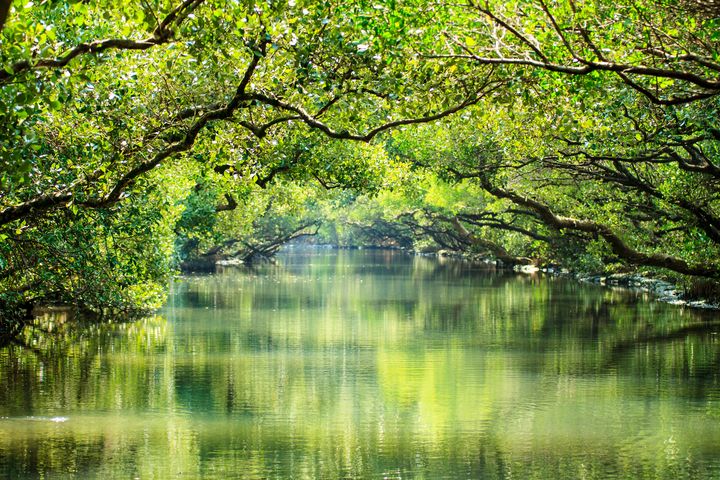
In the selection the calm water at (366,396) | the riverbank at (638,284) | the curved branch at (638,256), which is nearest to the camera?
the calm water at (366,396)

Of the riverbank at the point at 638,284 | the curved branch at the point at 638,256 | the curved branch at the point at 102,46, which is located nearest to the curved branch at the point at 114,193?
the curved branch at the point at 102,46

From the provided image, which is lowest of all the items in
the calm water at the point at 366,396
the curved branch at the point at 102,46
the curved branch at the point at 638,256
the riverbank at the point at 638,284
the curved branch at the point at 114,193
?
the calm water at the point at 366,396

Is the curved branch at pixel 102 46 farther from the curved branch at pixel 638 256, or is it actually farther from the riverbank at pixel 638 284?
the riverbank at pixel 638 284

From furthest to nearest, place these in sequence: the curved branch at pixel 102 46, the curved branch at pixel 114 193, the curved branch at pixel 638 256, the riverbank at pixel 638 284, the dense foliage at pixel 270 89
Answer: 1. the riverbank at pixel 638 284
2. the curved branch at pixel 638 256
3. the curved branch at pixel 114 193
4. the dense foliage at pixel 270 89
5. the curved branch at pixel 102 46

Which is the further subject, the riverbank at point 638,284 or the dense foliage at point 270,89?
the riverbank at point 638,284

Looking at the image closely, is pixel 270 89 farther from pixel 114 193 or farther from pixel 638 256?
pixel 638 256

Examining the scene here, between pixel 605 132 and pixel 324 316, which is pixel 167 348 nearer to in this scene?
pixel 324 316

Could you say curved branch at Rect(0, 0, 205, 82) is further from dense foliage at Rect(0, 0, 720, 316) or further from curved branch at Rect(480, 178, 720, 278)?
curved branch at Rect(480, 178, 720, 278)

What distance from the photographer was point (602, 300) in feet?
127

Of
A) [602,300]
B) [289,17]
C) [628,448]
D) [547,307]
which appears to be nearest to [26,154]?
[289,17]

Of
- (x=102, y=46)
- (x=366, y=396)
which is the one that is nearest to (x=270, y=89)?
(x=366, y=396)

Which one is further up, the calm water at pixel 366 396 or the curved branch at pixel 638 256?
the curved branch at pixel 638 256

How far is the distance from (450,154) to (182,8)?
2709 cm

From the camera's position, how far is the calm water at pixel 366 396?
12.9 metres
